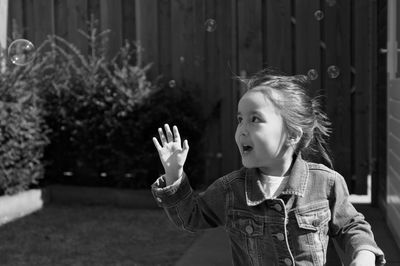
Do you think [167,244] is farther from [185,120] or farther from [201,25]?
[201,25]

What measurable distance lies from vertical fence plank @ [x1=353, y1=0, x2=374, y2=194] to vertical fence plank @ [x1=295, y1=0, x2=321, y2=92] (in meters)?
0.37

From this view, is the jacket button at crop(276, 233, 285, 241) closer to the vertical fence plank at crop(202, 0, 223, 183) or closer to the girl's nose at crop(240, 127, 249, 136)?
the girl's nose at crop(240, 127, 249, 136)

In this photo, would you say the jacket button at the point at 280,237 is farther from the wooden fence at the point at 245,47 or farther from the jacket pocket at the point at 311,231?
the wooden fence at the point at 245,47

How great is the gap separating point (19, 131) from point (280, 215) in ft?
14.1

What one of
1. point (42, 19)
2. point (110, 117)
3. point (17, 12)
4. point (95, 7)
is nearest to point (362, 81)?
point (110, 117)

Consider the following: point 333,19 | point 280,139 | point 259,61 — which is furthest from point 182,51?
point 280,139

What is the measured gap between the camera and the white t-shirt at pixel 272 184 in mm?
2196

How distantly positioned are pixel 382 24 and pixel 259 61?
1359 millimetres

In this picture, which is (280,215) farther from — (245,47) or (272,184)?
(245,47)

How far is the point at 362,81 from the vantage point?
6613mm

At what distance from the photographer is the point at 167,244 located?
4.96m

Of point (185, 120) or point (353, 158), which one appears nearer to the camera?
point (185, 120)

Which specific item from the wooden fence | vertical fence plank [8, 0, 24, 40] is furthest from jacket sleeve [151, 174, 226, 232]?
vertical fence plank [8, 0, 24, 40]

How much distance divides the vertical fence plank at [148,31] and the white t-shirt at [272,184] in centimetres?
486
